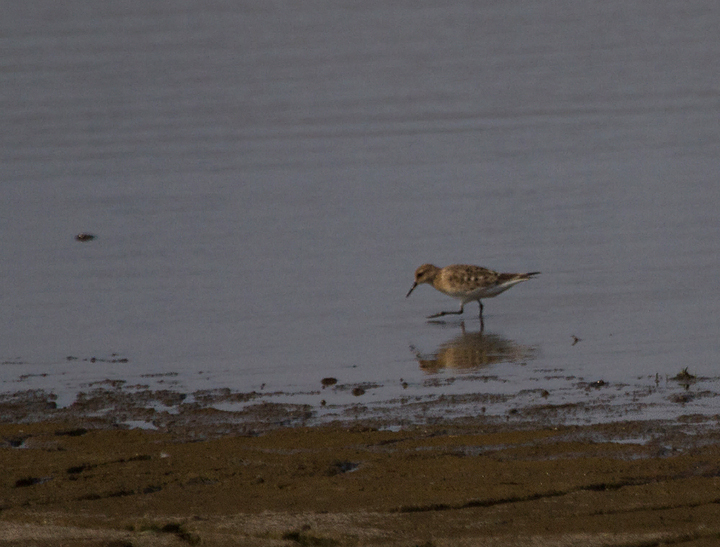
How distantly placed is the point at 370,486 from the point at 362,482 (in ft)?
0.29

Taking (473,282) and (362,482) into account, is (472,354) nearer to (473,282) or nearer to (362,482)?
(473,282)

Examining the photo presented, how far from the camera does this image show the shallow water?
389 inches

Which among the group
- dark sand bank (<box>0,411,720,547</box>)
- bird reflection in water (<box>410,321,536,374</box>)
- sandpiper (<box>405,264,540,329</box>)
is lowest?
dark sand bank (<box>0,411,720,547</box>)

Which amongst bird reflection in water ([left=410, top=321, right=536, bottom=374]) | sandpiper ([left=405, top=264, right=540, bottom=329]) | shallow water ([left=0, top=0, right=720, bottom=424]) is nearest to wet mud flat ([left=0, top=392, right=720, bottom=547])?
shallow water ([left=0, top=0, right=720, bottom=424])

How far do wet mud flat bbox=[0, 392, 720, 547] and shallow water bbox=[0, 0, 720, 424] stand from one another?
114cm

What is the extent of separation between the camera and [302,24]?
1475 inches

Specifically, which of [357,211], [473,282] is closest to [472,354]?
[473,282]

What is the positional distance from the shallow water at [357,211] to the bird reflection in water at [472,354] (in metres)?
0.04

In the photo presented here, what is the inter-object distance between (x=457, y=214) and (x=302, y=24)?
23402mm

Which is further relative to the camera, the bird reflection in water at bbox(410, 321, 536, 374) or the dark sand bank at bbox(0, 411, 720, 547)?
the bird reflection in water at bbox(410, 321, 536, 374)

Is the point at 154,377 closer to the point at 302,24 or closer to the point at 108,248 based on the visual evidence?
the point at 108,248

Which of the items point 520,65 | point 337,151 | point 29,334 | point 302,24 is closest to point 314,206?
point 337,151

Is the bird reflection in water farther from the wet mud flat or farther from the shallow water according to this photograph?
the wet mud flat

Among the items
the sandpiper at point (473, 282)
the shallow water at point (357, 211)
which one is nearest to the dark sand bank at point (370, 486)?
the shallow water at point (357, 211)
